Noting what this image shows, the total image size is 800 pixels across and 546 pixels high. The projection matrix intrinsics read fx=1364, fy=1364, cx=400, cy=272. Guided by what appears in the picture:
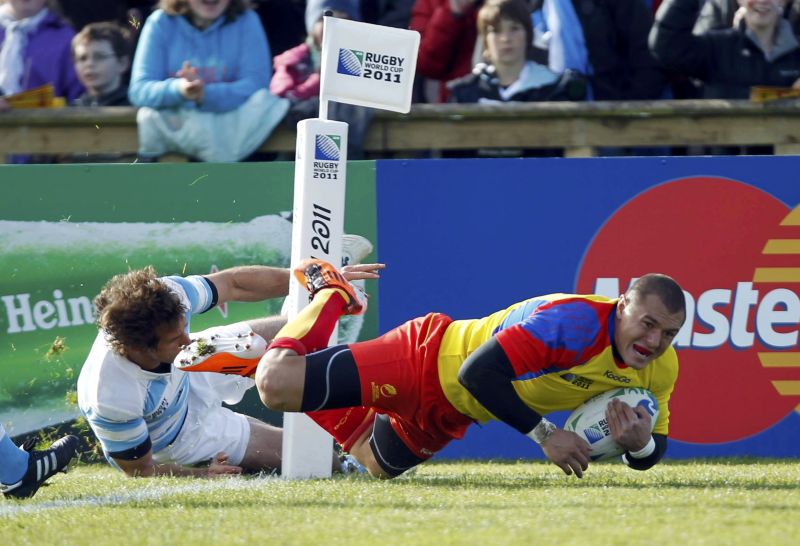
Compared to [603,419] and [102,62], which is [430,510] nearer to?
[603,419]

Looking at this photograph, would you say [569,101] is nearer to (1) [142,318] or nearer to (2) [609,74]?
(2) [609,74]

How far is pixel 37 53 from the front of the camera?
388 inches

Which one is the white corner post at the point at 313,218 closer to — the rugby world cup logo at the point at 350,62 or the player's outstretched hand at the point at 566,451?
the rugby world cup logo at the point at 350,62

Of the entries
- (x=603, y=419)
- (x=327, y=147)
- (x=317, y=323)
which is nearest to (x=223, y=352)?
(x=317, y=323)

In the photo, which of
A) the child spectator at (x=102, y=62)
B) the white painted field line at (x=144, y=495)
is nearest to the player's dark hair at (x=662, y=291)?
the white painted field line at (x=144, y=495)

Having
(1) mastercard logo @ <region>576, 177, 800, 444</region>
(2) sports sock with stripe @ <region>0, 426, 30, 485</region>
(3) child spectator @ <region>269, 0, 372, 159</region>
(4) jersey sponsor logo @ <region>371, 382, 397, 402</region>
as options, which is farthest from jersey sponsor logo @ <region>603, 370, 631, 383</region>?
(3) child spectator @ <region>269, 0, 372, 159</region>

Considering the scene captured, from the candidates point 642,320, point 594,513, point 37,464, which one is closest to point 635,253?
point 642,320

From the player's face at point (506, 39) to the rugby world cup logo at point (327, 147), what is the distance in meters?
2.52

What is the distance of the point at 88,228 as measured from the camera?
8.38m

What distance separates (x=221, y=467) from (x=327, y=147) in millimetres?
1867

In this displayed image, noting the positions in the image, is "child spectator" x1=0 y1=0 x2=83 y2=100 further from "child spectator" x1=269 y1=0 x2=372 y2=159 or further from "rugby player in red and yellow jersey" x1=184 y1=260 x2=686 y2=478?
"rugby player in red and yellow jersey" x1=184 y1=260 x2=686 y2=478

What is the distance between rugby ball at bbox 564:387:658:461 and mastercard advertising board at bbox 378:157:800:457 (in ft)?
5.28

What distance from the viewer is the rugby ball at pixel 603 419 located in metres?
6.54

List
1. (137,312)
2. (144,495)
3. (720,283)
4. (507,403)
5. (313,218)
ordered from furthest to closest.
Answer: (720,283) < (313,218) < (137,312) < (144,495) < (507,403)
